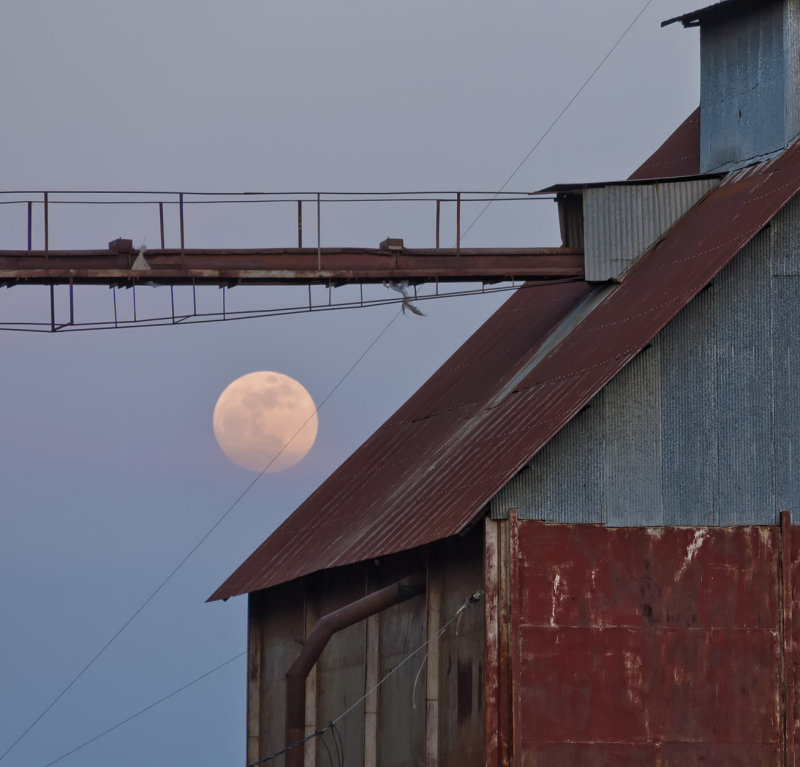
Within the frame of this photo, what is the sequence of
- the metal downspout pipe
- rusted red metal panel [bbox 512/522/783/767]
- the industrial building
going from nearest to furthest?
rusted red metal panel [bbox 512/522/783/767] < the industrial building < the metal downspout pipe

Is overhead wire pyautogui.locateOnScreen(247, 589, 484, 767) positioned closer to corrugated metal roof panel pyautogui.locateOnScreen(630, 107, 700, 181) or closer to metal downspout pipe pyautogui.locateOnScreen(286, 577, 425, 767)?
metal downspout pipe pyautogui.locateOnScreen(286, 577, 425, 767)

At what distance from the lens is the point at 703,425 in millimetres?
31172

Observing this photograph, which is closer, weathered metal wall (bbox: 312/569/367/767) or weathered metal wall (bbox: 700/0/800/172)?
weathered metal wall (bbox: 312/569/367/767)

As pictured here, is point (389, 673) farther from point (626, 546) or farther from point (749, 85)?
point (749, 85)

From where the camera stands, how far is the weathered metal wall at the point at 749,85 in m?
37.2

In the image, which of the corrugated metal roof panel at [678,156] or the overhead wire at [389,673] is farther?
the corrugated metal roof panel at [678,156]

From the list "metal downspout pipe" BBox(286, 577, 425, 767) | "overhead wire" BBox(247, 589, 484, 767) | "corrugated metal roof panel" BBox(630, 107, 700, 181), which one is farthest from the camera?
"corrugated metal roof panel" BBox(630, 107, 700, 181)

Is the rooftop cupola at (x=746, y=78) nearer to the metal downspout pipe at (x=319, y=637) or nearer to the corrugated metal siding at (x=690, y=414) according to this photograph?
the corrugated metal siding at (x=690, y=414)

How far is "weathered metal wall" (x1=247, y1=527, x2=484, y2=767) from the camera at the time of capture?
31.4 m

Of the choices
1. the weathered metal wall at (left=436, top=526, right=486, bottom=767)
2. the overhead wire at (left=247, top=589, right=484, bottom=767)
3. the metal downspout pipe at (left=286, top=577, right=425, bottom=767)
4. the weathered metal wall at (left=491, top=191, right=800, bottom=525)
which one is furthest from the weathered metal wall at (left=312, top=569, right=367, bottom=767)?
the weathered metal wall at (left=491, top=191, right=800, bottom=525)

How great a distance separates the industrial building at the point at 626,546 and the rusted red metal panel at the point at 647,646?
1.2 inches

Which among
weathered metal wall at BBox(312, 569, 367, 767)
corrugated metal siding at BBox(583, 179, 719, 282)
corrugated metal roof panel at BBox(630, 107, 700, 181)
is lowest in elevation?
weathered metal wall at BBox(312, 569, 367, 767)

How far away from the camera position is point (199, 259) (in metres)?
35.4

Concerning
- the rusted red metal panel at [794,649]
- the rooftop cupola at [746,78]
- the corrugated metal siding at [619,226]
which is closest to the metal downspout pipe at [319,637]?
the rusted red metal panel at [794,649]
